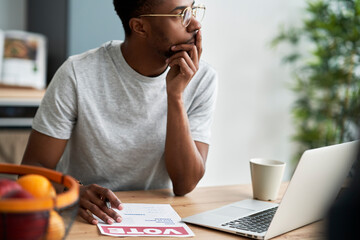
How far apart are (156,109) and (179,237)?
0.66 meters

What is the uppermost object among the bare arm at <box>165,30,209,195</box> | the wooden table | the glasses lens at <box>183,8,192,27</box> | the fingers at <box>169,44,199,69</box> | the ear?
the glasses lens at <box>183,8,192,27</box>

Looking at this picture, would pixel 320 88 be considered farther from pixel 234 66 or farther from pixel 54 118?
pixel 54 118

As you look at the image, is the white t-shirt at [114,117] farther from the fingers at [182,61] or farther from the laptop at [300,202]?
the laptop at [300,202]

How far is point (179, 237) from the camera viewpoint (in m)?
1.02

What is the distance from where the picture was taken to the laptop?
103 centimetres

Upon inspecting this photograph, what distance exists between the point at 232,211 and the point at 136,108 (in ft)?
1.74

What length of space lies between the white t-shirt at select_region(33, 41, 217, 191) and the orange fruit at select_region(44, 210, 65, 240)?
840 millimetres

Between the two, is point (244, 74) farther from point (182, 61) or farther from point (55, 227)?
point (55, 227)

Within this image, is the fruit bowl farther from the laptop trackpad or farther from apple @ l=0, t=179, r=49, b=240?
the laptop trackpad

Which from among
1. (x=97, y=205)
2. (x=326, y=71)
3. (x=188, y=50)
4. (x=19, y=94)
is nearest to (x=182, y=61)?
(x=188, y=50)

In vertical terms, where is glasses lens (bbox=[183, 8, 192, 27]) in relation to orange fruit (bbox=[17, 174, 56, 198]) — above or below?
above

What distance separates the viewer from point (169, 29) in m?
1.51

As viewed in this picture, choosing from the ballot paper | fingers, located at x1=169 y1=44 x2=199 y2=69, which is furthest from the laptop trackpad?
fingers, located at x1=169 y1=44 x2=199 y2=69

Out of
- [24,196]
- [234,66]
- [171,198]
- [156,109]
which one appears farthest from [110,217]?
[234,66]
